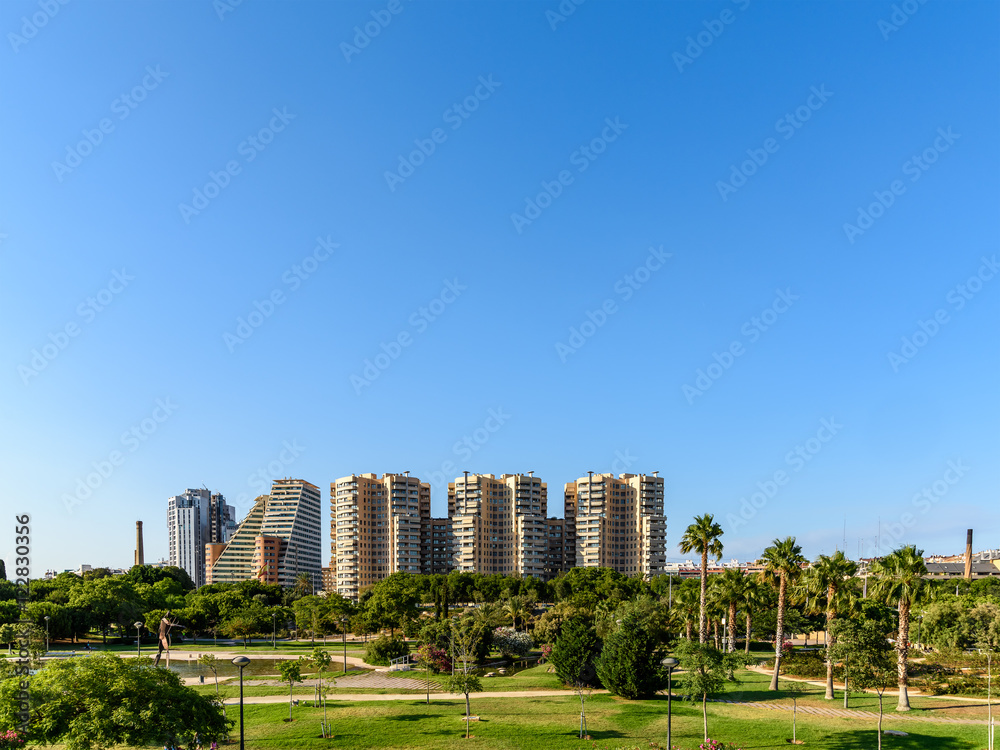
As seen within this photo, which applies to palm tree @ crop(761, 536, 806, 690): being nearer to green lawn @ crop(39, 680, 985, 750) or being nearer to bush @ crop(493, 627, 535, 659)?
green lawn @ crop(39, 680, 985, 750)

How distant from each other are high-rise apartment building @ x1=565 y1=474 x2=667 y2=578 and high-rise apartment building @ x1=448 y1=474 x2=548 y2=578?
11.4m

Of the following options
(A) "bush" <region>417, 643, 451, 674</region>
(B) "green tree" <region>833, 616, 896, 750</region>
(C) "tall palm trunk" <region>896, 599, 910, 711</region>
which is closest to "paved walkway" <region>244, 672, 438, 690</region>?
(A) "bush" <region>417, 643, 451, 674</region>

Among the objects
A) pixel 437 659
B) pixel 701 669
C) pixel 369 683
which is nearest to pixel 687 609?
pixel 437 659

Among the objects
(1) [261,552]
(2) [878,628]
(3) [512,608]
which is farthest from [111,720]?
(1) [261,552]

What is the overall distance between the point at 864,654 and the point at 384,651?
132 ft

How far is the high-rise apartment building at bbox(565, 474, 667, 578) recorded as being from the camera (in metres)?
176

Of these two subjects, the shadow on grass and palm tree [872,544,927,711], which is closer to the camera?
the shadow on grass

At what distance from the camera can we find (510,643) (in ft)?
216

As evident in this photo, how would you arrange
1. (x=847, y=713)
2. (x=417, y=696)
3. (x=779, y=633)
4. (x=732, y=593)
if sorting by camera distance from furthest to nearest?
(x=732, y=593)
(x=779, y=633)
(x=417, y=696)
(x=847, y=713)

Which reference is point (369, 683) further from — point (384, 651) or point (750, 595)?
point (750, 595)

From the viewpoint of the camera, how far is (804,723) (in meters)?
36.9

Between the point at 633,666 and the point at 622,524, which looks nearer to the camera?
the point at 633,666

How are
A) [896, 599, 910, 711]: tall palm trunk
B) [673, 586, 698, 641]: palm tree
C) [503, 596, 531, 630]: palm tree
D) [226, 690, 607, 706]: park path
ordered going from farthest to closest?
1. [503, 596, 531, 630]: palm tree
2. [673, 586, 698, 641]: palm tree
3. [226, 690, 607, 706]: park path
4. [896, 599, 910, 711]: tall palm trunk

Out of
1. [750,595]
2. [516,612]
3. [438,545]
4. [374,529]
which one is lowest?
[438,545]
